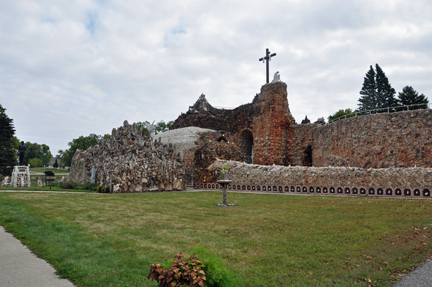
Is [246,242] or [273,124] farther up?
[273,124]

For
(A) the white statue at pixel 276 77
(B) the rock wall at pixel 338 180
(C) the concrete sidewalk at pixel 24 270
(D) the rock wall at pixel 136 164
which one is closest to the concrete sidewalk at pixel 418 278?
(C) the concrete sidewalk at pixel 24 270

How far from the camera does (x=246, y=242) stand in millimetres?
5539

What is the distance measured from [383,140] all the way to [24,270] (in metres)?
20.1

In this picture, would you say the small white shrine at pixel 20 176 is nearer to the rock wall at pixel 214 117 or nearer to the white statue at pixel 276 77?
the rock wall at pixel 214 117

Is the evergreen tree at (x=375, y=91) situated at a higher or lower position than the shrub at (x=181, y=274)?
higher

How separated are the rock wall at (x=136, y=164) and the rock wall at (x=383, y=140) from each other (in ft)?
40.6

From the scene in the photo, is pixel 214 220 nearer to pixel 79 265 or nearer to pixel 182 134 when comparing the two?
pixel 79 265

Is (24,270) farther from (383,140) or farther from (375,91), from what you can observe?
(375,91)

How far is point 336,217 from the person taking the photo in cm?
808

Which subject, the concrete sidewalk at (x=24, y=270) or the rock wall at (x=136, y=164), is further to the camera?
the rock wall at (x=136, y=164)

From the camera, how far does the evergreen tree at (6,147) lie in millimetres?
36750

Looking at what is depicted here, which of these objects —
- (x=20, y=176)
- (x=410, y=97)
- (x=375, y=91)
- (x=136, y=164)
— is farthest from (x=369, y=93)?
(x=20, y=176)

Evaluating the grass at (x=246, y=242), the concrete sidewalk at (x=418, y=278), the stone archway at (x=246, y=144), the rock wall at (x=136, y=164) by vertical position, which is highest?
the stone archway at (x=246, y=144)

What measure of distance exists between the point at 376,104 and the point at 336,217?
4262cm
